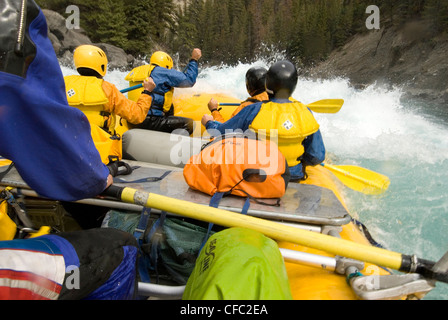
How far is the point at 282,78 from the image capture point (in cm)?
205

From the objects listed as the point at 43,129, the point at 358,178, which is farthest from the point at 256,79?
the point at 43,129

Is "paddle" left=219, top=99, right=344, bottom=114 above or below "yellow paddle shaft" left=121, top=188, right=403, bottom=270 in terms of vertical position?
above

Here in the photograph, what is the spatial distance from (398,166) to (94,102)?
4.34 meters

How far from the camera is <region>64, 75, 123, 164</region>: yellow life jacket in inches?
84.1

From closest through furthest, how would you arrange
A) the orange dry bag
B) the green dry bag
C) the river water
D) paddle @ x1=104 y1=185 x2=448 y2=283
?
the green dry bag, paddle @ x1=104 y1=185 x2=448 y2=283, the orange dry bag, the river water

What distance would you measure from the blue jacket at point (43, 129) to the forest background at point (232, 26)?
17.7 meters

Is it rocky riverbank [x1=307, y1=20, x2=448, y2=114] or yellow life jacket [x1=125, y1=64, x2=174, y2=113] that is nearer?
yellow life jacket [x1=125, y1=64, x2=174, y2=113]

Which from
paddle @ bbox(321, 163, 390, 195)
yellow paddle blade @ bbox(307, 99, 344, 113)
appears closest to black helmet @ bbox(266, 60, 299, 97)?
yellow paddle blade @ bbox(307, 99, 344, 113)

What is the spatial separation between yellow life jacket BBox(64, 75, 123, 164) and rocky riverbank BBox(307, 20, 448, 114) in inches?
483

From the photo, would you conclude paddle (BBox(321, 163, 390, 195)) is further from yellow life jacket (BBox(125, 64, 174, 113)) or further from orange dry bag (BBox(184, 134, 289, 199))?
yellow life jacket (BBox(125, 64, 174, 113))

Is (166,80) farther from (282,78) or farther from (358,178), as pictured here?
(358,178)

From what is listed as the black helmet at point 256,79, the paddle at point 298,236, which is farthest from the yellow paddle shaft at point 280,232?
the black helmet at point 256,79
